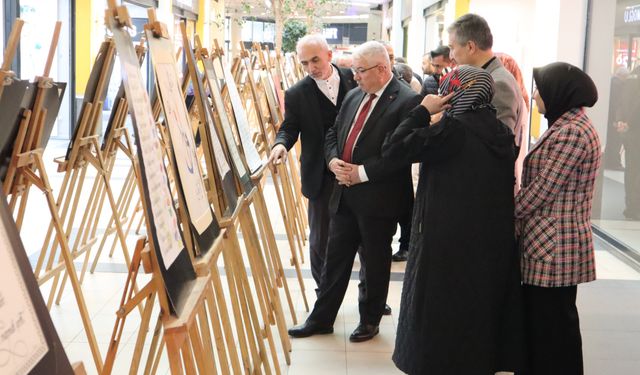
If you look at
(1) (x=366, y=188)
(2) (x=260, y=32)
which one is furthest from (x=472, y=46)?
(2) (x=260, y=32)

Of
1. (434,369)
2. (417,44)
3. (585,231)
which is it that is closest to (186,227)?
(434,369)

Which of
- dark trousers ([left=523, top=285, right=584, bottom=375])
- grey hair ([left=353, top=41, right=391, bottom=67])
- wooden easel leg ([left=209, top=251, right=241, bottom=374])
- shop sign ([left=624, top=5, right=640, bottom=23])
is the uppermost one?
shop sign ([left=624, top=5, right=640, bottom=23])

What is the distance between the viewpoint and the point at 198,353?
1.90 meters

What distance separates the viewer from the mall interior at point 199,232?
1.86m

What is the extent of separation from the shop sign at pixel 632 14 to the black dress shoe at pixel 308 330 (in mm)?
4272

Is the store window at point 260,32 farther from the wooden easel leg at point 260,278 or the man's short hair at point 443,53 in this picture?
the wooden easel leg at point 260,278

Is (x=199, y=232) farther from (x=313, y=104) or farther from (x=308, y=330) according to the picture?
(x=313, y=104)

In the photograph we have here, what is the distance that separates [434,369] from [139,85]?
5.64 ft

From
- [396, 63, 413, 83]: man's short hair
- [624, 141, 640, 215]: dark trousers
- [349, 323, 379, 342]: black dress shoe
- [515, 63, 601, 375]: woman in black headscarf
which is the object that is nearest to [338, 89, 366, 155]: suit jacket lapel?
[349, 323, 379, 342]: black dress shoe

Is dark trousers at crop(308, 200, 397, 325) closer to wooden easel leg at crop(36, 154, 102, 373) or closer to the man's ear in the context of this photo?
the man's ear

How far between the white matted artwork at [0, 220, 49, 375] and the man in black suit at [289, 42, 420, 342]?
8.15 feet

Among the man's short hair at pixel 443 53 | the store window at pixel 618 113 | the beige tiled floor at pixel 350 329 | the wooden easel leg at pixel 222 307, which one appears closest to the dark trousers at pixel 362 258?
the beige tiled floor at pixel 350 329

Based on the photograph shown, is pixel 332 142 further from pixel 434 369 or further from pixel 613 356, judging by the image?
pixel 613 356

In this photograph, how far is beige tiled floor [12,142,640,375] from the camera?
3.74 metres
